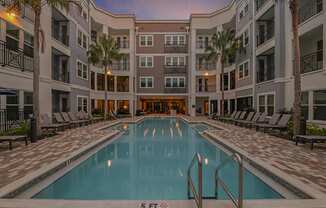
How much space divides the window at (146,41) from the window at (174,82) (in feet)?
21.8

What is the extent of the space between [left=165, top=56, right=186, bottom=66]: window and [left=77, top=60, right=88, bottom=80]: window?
19.1 m

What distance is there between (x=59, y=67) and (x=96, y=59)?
6100 millimetres

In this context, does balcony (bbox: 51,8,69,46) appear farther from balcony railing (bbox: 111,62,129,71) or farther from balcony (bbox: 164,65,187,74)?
balcony (bbox: 164,65,187,74)

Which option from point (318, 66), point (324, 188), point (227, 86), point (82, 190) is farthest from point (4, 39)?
point (227, 86)

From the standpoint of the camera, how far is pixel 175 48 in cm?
4991

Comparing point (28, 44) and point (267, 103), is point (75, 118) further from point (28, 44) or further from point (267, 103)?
point (267, 103)

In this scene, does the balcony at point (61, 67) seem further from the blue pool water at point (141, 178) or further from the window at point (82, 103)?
the blue pool water at point (141, 178)

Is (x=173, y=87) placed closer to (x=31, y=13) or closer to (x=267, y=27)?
(x=267, y=27)

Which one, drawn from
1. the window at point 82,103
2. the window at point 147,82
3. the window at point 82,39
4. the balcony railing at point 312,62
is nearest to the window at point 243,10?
the balcony railing at point 312,62

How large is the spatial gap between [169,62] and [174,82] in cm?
358

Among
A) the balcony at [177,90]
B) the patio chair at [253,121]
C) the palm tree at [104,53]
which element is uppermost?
the palm tree at [104,53]

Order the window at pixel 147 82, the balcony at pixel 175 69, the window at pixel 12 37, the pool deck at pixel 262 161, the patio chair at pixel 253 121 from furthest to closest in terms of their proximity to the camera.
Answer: the window at pixel 147 82 < the balcony at pixel 175 69 < the patio chair at pixel 253 121 < the window at pixel 12 37 < the pool deck at pixel 262 161

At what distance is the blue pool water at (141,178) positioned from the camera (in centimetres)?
693

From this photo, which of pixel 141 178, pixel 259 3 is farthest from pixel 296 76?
pixel 259 3
